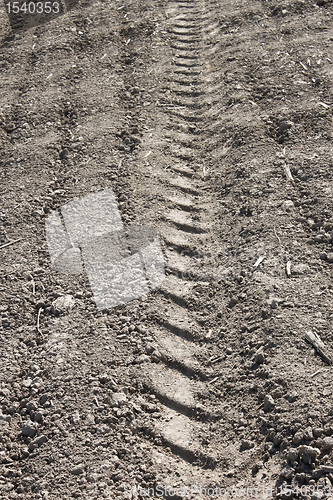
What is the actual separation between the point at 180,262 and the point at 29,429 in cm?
164

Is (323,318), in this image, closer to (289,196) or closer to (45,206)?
(289,196)

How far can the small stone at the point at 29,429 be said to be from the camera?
2.79 metres

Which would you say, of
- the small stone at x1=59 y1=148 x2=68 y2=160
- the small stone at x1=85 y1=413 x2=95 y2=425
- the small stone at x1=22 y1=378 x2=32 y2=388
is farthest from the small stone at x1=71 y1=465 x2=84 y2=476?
the small stone at x1=59 y1=148 x2=68 y2=160

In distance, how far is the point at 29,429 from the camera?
2.79 m

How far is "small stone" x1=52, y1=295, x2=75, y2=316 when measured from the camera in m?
3.42

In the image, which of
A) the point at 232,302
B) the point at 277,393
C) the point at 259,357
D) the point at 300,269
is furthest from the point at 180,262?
the point at 277,393

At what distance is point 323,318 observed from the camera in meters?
3.01

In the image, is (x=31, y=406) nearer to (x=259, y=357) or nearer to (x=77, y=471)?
(x=77, y=471)

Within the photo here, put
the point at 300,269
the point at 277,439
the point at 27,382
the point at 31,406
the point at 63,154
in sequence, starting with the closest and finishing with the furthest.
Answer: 1. the point at 277,439
2. the point at 31,406
3. the point at 27,382
4. the point at 300,269
5. the point at 63,154

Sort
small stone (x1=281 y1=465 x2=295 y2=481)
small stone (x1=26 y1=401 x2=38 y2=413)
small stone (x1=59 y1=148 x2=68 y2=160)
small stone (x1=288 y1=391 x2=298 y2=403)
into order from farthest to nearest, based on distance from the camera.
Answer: small stone (x1=59 y1=148 x2=68 y2=160) < small stone (x1=26 y1=401 x2=38 y2=413) < small stone (x1=288 y1=391 x2=298 y2=403) < small stone (x1=281 y1=465 x2=295 y2=481)

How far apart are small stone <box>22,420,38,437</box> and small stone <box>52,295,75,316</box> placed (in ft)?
2.73

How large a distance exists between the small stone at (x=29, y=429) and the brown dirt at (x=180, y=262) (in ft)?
0.04

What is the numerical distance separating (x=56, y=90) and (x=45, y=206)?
1.89 meters

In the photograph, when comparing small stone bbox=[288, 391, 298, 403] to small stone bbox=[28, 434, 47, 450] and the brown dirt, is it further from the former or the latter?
small stone bbox=[28, 434, 47, 450]
